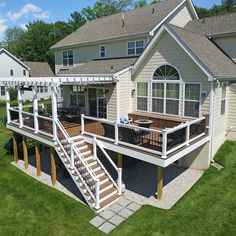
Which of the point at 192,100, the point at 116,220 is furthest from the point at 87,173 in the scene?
the point at 192,100

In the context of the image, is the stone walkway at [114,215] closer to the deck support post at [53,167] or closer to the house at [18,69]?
the deck support post at [53,167]

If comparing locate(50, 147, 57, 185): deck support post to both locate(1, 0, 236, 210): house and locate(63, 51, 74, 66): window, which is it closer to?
locate(1, 0, 236, 210): house

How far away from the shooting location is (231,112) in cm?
1418

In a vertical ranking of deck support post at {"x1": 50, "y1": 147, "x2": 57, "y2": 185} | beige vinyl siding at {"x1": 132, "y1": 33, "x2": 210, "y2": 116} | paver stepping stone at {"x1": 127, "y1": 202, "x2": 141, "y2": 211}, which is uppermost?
beige vinyl siding at {"x1": 132, "y1": 33, "x2": 210, "y2": 116}

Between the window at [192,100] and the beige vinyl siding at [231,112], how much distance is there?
2664 mm

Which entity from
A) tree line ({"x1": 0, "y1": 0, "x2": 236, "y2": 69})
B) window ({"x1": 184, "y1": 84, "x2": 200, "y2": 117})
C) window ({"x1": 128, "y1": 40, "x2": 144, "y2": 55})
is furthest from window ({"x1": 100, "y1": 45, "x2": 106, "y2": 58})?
tree line ({"x1": 0, "y1": 0, "x2": 236, "y2": 69})

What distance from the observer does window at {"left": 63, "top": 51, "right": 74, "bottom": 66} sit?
2503 centimetres

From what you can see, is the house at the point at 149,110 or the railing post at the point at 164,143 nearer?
the railing post at the point at 164,143

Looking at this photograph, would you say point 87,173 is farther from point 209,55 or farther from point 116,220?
point 209,55

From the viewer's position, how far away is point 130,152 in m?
10.7

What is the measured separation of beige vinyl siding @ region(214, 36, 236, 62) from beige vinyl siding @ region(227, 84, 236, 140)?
2878 millimetres

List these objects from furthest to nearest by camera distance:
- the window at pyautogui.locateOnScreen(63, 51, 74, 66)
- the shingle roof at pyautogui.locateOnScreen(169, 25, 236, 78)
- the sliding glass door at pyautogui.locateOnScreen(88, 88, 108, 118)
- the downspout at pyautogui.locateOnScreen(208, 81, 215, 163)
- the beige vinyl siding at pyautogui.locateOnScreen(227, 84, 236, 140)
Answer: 1. the window at pyautogui.locateOnScreen(63, 51, 74, 66)
2. the sliding glass door at pyautogui.locateOnScreen(88, 88, 108, 118)
3. the beige vinyl siding at pyautogui.locateOnScreen(227, 84, 236, 140)
4. the shingle roof at pyautogui.locateOnScreen(169, 25, 236, 78)
5. the downspout at pyautogui.locateOnScreen(208, 81, 215, 163)

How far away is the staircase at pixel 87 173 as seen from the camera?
1030 cm

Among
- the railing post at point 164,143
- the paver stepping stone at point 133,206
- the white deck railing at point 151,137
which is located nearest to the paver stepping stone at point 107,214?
the paver stepping stone at point 133,206
